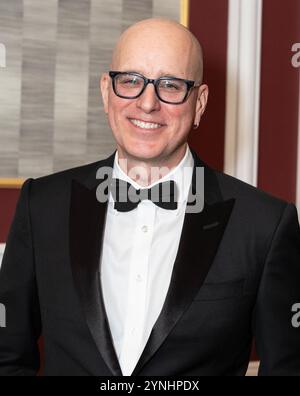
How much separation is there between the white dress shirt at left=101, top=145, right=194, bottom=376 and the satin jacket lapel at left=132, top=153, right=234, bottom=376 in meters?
0.04

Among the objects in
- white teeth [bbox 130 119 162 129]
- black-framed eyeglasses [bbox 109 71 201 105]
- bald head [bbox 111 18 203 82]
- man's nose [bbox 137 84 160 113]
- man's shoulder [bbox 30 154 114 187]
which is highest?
bald head [bbox 111 18 203 82]

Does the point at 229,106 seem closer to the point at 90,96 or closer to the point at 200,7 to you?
the point at 200,7

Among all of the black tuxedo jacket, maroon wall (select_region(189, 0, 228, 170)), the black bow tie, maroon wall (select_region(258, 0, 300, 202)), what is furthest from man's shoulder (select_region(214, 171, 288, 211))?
maroon wall (select_region(258, 0, 300, 202))

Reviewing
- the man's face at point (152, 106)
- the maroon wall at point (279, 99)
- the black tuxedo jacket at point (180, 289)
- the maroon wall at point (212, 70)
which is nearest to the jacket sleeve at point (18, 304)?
the black tuxedo jacket at point (180, 289)

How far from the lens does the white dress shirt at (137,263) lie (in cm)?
144

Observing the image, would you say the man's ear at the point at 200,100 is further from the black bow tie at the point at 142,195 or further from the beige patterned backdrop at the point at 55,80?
the beige patterned backdrop at the point at 55,80

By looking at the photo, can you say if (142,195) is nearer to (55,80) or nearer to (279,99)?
(55,80)

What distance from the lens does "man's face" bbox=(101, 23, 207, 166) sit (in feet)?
4.66

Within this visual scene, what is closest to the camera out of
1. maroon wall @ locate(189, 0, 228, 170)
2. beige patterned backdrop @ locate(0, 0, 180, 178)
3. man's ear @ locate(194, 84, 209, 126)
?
man's ear @ locate(194, 84, 209, 126)

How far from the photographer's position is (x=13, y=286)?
5.01ft

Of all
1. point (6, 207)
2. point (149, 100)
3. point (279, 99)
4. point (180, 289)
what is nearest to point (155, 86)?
point (149, 100)

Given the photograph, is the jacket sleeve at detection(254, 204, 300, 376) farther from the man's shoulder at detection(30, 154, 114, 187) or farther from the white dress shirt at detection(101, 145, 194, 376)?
the man's shoulder at detection(30, 154, 114, 187)

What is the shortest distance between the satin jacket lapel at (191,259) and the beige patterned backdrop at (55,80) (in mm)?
566
